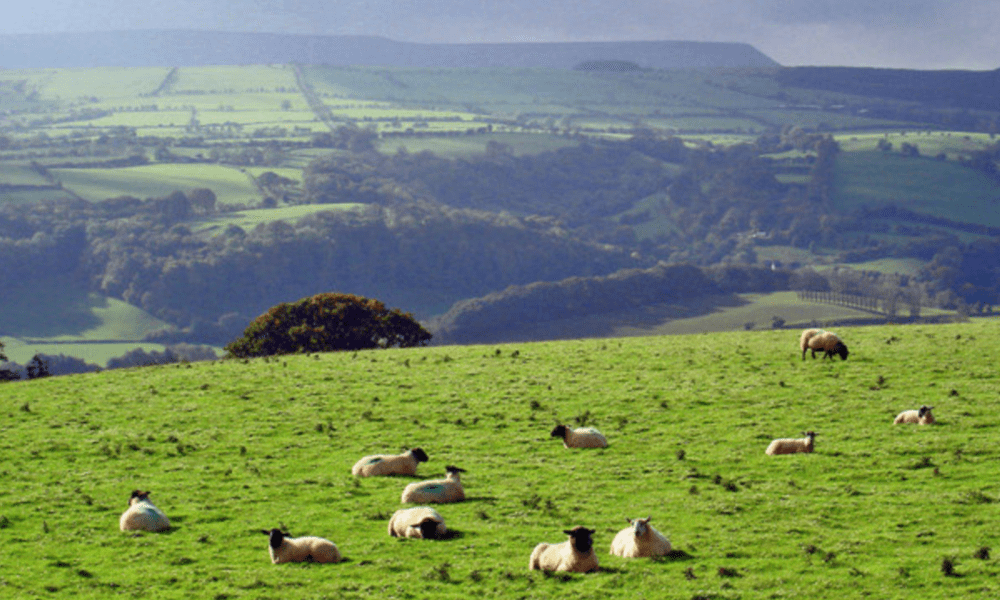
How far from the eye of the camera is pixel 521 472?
83.0 feet

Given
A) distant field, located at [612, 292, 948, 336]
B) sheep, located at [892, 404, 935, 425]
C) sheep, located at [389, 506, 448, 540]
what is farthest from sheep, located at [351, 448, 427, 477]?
distant field, located at [612, 292, 948, 336]

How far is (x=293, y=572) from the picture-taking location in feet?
60.2

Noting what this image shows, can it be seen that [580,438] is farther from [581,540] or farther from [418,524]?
[581,540]

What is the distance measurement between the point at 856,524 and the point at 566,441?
A: 28.5 ft

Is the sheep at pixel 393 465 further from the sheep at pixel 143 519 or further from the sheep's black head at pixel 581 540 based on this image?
the sheep's black head at pixel 581 540

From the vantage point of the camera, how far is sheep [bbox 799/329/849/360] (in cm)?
3734

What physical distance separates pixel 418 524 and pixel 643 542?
404 centimetres

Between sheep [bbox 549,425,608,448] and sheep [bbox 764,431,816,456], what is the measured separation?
393 cm

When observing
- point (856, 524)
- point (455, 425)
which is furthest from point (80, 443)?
point (856, 524)

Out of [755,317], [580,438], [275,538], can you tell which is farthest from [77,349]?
[275,538]

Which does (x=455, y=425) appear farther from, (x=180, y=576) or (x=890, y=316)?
(x=890, y=316)

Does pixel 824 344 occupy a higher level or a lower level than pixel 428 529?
higher

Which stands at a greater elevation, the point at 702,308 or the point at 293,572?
the point at 293,572

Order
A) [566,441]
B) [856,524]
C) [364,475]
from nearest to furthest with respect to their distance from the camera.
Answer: [856,524] < [364,475] < [566,441]
